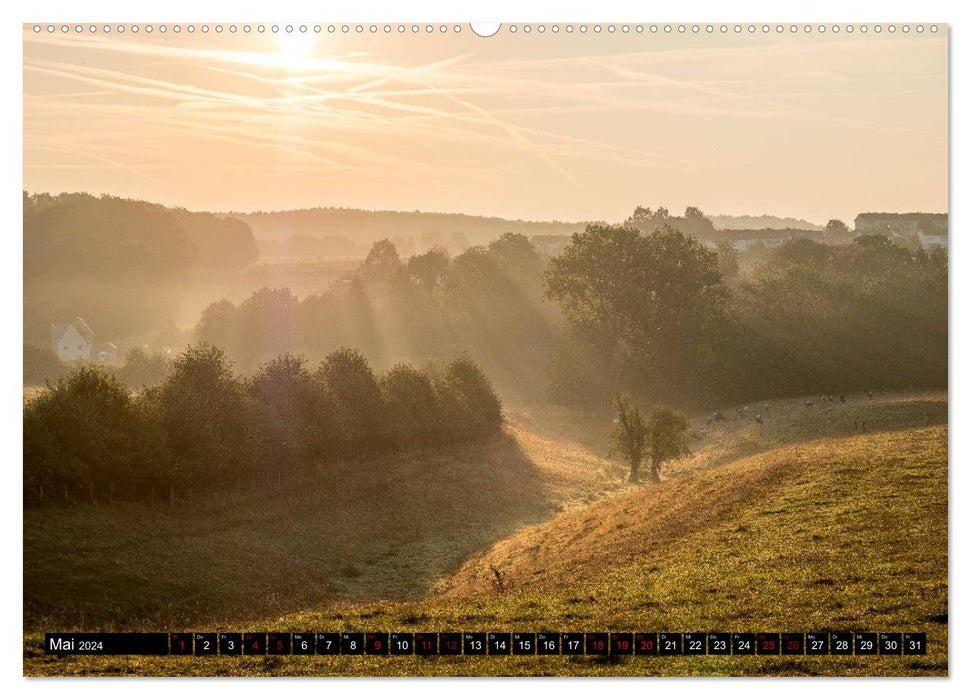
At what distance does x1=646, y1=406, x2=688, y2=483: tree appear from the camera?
49938 millimetres

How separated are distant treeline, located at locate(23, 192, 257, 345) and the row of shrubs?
98.9 inches

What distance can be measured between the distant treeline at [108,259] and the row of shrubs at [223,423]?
2513mm

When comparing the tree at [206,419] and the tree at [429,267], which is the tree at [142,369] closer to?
the tree at [206,419]

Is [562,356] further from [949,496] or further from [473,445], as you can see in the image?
[949,496]

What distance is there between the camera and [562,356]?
6950cm

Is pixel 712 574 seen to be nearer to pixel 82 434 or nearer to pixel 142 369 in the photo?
pixel 82 434

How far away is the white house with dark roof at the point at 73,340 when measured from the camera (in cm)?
2612

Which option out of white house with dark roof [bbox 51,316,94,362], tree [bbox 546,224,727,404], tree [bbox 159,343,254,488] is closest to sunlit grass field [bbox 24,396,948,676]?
Answer: tree [bbox 159,343,254,488]

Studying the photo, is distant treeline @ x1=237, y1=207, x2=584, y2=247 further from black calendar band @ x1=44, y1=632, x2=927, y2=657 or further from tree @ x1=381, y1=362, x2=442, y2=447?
black calendar band @ x1=44, y1=632, x2=927, y2=657

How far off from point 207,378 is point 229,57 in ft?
75.8

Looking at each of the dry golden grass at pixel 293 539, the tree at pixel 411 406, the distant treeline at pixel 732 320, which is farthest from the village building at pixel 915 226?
the tree at pixel 411 406

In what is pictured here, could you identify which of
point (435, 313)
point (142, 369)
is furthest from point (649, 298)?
point (142, 369)

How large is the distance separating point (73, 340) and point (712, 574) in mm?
20106

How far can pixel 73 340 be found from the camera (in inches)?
1094
